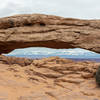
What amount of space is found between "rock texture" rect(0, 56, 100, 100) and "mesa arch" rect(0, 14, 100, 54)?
6.53ft

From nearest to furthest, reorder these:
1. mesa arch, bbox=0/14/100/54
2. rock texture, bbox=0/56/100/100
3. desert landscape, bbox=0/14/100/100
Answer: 1. rock texture, bbox=0/56/100/100
2. desert landscape, bbox=0/14/100/100
3. mesa arch, bbox=0/14/100/54

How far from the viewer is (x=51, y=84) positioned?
9812mm

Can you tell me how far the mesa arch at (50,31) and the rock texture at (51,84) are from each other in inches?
78.3

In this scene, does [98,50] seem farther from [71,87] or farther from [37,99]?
[37,99]

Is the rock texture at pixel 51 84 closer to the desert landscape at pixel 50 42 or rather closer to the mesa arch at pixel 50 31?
the desert landscape at pixel 50 42

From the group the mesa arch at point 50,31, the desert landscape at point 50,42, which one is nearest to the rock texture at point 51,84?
the desert landscape at point 50,42

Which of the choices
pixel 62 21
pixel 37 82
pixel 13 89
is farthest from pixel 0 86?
pixel 62 21

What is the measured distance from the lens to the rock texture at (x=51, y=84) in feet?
24.8

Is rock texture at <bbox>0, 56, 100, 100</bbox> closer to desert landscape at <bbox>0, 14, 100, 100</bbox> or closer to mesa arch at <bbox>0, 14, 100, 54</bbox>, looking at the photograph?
desert landscape at <bbox>0, 14, 100, 100</bbox>

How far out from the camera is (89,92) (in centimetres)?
792

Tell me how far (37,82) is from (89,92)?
371cm

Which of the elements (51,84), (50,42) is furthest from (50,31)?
(51,84)

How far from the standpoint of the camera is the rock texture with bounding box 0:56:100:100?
7.57m

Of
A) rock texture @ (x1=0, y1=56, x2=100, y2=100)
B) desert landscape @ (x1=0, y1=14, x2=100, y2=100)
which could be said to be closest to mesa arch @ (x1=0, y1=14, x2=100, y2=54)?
desert landscape @ (x1=0, y1=14, x2=100, y2=100)
